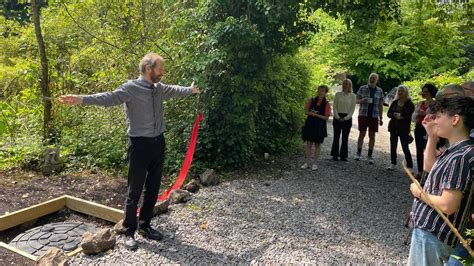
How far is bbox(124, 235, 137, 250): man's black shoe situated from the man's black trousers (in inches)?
1.5

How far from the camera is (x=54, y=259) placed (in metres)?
3.49

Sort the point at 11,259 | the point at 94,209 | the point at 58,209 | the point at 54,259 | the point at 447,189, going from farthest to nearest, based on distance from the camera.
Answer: the point at 58,209
the point at 94,209
the point at 11,259
the point at 54,259
the point at 447,189

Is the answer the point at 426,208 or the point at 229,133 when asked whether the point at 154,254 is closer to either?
the point at 426,208

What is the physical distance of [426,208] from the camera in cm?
233

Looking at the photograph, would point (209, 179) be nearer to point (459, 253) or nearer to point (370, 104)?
point (370, 104)

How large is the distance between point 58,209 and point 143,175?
2055mm

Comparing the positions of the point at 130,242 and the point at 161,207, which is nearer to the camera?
the point at 130,242

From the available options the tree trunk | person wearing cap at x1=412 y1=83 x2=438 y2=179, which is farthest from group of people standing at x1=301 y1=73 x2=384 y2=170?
the tree trunk

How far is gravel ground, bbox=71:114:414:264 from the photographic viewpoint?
12.8ft

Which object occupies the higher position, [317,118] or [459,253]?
[317,118]

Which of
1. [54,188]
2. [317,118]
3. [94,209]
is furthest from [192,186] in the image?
[317,118]

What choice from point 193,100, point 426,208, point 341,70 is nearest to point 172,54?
point 193,100

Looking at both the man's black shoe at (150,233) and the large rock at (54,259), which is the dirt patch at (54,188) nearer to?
the man's black shoe at (150,233)

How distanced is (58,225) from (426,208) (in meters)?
4.06
